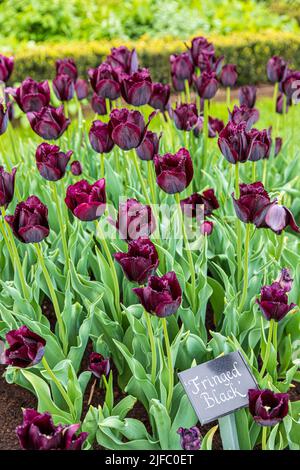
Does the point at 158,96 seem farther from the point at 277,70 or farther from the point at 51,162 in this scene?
the point at 51,162

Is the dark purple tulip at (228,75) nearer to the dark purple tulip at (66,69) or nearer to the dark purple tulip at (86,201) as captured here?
the dark purple tulip at (66,69)

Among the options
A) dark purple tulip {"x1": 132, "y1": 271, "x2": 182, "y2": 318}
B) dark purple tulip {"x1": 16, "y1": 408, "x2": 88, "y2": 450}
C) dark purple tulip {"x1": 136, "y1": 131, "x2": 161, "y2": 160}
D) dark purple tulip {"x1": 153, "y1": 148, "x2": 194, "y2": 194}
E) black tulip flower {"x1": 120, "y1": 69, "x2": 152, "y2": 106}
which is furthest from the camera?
black tulip flower {"x1": 120, "y1": 69, "x2": 152, "y2": 106}

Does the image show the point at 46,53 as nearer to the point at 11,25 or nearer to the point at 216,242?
the point at 11,25

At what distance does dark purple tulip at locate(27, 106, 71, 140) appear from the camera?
1.95m

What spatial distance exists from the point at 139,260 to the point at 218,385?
0.38 m

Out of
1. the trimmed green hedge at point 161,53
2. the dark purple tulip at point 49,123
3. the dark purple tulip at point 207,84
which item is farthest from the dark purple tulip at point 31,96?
the trimmed green hedge at point 161,53

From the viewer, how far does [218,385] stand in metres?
1.52

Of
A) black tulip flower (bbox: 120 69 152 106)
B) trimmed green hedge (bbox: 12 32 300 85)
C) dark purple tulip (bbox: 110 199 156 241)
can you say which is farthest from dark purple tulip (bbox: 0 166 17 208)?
trimmed green hedge (bbox: 12 32 300 85)

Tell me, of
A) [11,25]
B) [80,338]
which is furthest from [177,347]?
[11,25]

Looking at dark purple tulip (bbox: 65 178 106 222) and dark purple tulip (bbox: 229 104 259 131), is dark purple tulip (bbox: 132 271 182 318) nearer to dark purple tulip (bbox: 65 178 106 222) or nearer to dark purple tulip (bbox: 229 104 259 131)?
dark purple tulip (bbox: 65 178 106 222)

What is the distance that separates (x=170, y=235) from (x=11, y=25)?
17.2 feet

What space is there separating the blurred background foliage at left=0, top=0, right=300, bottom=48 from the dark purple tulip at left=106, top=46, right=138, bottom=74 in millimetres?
3873

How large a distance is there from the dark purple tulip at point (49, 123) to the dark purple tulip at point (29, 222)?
46 cm

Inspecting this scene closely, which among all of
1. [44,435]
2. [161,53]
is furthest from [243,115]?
[161,53]
